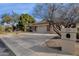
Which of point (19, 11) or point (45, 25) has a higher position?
point (19, 11)

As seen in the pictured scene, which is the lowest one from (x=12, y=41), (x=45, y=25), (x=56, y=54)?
(x=56, y=54)

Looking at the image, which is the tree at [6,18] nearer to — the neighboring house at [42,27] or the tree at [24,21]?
the tree at [24,21]

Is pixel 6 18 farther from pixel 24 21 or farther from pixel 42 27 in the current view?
pixel 42 27

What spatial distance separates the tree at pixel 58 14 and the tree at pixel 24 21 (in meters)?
0.10

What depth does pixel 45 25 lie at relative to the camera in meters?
2.95

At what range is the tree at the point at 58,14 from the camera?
9.49ft

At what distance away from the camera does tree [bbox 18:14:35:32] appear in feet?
9.56

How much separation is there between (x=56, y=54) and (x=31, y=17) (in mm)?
688

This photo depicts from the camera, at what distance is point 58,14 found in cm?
292

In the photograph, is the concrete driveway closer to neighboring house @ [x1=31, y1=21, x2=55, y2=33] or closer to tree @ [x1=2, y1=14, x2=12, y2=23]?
neighboring house @ [x1=31, y1=21, x2=55, y2=33]

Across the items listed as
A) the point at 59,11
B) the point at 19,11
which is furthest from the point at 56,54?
the point at 19,11

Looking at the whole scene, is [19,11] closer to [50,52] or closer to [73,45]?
[50,52]

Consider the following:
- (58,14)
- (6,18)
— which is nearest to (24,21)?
(6,18)

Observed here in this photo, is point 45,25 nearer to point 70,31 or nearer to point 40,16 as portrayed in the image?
point 40,16
